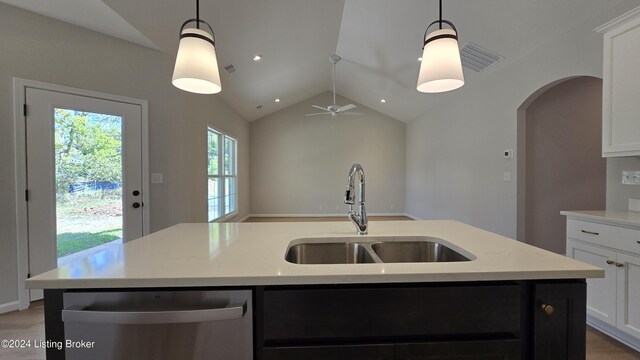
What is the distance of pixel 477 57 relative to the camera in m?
3.74

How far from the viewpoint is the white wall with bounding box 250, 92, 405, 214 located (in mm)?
7637

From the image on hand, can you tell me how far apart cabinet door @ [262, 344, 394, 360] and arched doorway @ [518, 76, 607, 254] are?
139 inches

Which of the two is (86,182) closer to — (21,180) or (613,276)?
(21,180)

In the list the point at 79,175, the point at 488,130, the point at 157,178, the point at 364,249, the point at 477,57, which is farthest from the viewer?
the point at 488,130

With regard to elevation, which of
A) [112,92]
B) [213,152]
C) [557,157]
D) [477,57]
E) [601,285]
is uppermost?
[477,57]

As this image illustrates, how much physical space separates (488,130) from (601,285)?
8.42 ft

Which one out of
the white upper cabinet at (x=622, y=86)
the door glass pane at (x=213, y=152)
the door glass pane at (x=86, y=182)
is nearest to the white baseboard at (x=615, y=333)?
the white upper cabinet at (x=622, y=86)

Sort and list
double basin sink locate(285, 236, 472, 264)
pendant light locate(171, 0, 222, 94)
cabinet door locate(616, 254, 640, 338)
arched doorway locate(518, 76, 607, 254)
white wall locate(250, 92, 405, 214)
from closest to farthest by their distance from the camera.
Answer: pendant light locate(171, 0, 222, 94), double basin sink locate(285, 236, 472, 264), cabinet door locate(616, 254, 640, 338), arched doorway locate(518, 76, 607, 254), white wall locate(250, 92, 405, 214)

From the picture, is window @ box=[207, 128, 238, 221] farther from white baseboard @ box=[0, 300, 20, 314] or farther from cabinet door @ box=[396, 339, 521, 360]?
cabinet door @ box=[396, 339, 521, 360]

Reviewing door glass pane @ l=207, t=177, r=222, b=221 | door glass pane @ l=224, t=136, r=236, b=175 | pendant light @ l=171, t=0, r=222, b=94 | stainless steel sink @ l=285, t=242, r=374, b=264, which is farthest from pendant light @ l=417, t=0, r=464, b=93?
door glass pane @ l=224, t=136, r=236, b=175

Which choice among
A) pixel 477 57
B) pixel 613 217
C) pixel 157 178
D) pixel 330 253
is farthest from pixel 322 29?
pixel 613 217

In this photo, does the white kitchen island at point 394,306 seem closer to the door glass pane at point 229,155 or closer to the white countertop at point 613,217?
the white countertop at point 613,217

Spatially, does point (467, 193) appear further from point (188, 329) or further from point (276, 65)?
point (188, 329)

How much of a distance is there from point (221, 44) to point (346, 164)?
485 centimetres
